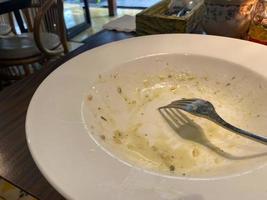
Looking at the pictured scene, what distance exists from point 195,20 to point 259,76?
27 cm

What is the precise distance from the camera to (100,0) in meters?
3.33

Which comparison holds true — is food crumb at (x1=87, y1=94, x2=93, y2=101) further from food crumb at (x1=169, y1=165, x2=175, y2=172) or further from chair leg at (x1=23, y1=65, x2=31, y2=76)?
chair leg at (x1=23, y1=65, x2=31, y2=76)

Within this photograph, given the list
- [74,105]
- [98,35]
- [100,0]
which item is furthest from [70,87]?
[100,0]

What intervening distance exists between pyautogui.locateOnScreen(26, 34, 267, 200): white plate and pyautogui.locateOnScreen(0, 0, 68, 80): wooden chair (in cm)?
90

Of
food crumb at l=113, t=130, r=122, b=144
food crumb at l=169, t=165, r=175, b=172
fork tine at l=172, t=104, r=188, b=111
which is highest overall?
fork tine at l=172, t=104, r=188, b=111

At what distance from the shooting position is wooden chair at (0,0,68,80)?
1.37 meters

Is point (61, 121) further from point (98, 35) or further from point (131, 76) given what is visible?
point (98, 35)

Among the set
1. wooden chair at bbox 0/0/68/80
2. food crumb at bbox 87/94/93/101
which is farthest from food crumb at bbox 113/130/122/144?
wooden chair at bbox 0/0/68/80

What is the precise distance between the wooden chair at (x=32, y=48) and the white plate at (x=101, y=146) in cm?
90

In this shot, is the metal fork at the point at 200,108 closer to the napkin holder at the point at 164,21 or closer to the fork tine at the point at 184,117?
the fork tine at the point at 184,117

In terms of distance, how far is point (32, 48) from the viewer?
1.42 m

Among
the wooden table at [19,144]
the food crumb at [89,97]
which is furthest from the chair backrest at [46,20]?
the food crumb at [89,97]

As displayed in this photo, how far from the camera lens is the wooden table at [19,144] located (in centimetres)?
41

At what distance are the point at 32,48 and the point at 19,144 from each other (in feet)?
3.52
